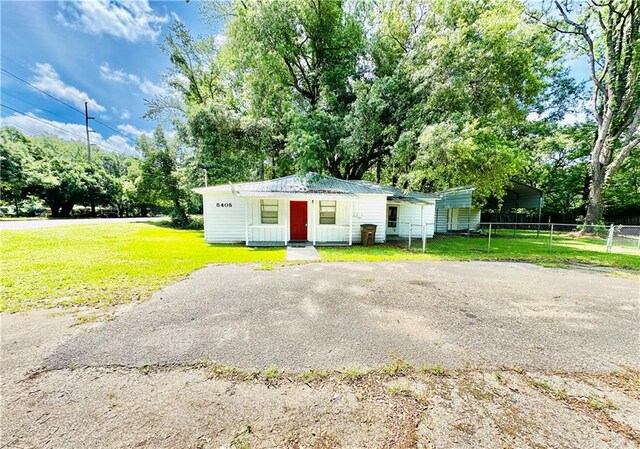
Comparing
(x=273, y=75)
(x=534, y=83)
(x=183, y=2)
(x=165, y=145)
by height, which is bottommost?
(x=165, y=145)

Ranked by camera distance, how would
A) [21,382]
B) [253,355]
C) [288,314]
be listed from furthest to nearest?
[288,314] < [253,355] < [21,382]

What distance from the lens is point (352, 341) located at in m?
3.22

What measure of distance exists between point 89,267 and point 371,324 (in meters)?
7.71

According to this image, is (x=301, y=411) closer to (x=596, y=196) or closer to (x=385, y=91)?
(x=385, y=91)

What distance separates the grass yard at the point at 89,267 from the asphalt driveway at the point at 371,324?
43.3 inches

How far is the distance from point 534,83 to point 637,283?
37.4 ft

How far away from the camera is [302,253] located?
→ 30.8ft

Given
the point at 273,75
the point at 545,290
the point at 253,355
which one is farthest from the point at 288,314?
the point at 273,75

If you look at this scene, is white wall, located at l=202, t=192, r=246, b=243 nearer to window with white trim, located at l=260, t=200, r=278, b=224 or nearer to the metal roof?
the metal roof

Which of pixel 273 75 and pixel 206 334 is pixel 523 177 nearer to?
pixel 273 75

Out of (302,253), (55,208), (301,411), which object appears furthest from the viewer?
(55,208)

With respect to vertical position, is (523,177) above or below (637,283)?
above

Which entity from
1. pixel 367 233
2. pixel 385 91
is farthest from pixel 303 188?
pixel 385 91

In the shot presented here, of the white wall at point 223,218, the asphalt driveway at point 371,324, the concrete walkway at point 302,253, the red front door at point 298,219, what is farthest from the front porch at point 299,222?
the asphalt driveway at point 371,324
